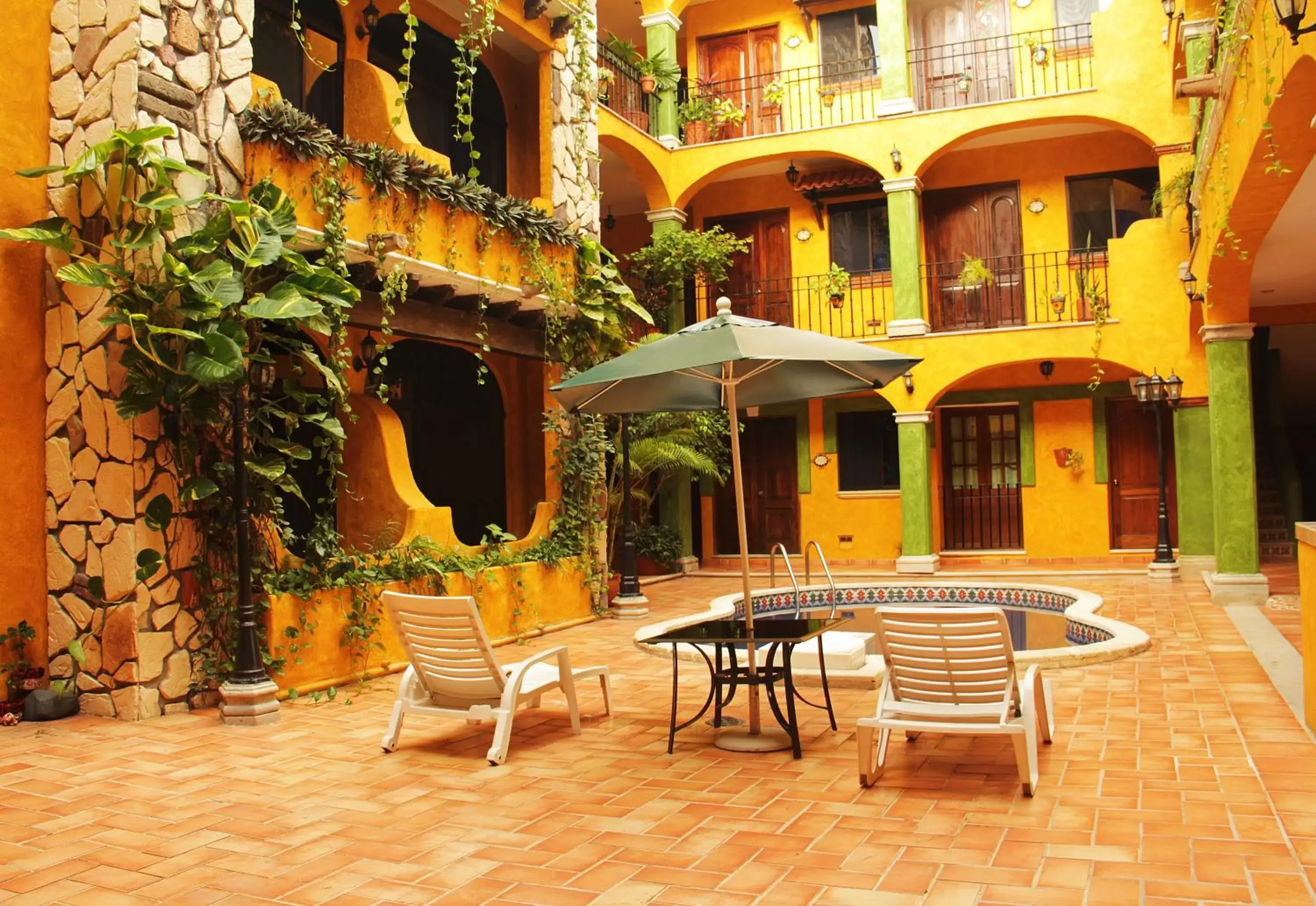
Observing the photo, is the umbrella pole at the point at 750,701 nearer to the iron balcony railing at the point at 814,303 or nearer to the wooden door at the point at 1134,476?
the iron balcony railing at the point at 814,303

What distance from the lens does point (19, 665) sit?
6668 millimetres

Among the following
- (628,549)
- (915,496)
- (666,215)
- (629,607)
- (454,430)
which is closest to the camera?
(629,607)

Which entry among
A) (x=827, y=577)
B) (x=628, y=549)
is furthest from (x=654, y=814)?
(x=628, y=549)

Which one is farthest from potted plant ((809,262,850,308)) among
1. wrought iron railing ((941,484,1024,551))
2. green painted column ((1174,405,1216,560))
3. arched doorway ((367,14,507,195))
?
arched doorway ((367,14,507,195))

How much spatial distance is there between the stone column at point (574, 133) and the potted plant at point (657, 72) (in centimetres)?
447

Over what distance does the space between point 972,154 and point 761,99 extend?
3.46m

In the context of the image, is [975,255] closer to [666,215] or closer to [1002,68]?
[1002,68]

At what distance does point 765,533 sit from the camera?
1777 cm

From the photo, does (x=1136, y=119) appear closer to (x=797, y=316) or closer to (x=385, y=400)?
(x=797, y=316)

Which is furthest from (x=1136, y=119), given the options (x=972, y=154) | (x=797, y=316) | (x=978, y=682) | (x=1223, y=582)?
(x=978, y=682)

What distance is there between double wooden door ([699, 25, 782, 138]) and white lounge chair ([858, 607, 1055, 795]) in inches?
545

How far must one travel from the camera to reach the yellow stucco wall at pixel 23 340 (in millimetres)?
6609

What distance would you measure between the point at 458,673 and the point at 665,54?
510 inches

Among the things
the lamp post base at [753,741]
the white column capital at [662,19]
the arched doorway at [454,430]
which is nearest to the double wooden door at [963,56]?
the white column capital at [662,19]
